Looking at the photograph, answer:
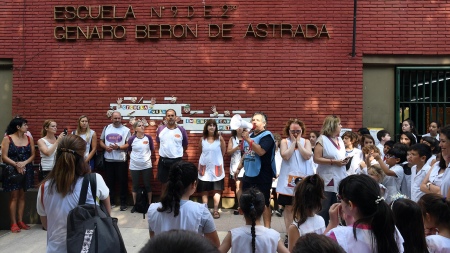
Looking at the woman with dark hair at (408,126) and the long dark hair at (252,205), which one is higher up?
the woman with dark hair at (408,126)

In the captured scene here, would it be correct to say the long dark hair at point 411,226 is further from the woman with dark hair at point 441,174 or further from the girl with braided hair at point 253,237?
the woman with dark hair at point 441,174

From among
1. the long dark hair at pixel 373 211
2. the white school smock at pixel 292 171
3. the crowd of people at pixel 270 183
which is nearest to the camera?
the long dark hair at pixel 373 211

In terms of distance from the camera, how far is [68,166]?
3.69m

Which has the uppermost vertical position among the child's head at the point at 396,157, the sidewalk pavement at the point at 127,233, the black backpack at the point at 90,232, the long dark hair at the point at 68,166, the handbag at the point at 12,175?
the long dark hair at the point at 68,166

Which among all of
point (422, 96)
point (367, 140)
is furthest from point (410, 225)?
point (422, 96)

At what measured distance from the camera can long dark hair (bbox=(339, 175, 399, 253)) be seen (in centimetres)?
285

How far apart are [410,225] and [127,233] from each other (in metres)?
5.46

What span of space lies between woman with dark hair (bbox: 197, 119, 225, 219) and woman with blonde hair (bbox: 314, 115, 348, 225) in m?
2.55

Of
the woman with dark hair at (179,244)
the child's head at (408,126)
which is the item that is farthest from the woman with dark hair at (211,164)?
the woman with dark hair at (179,244)

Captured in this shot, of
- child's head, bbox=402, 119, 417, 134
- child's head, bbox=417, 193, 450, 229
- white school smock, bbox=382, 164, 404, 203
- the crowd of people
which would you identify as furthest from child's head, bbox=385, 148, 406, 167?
child's head, bbox=417, 193, 450, 229

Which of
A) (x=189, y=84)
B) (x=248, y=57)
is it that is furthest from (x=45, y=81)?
(x=248, y=57)

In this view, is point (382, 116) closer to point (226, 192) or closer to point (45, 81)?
point (226, 192)

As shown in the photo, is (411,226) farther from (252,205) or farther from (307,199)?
(252,205)

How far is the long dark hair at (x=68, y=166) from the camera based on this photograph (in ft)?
12.1
